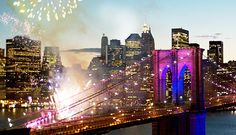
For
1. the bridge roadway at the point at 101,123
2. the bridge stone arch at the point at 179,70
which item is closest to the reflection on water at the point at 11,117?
the bridge stone arch at the point at 179,70

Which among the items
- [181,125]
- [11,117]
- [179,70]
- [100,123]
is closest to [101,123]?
[100,123]

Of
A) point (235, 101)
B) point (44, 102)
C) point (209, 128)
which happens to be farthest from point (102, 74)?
point (235, 101)

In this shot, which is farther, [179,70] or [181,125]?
[179,70]

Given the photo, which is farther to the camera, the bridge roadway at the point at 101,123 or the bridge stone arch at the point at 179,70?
the bridge stone arch at the point at 179,70

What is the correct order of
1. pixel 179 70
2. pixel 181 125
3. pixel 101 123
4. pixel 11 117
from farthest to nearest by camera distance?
pixel 11 117
pixel 179 70
pixel 181 125
pixel 101 123

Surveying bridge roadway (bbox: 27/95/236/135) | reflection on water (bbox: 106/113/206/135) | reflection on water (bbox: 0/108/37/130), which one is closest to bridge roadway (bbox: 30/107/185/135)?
bridge roadway (bbox: 27/95/236/135)

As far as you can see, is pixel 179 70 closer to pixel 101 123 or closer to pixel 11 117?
pixel 101 123

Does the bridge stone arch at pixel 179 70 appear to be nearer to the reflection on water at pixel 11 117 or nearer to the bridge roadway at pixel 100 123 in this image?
the bridge roadway at pixel 100 123

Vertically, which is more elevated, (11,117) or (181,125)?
(181,125)

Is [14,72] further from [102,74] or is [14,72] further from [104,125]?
[104,125]
